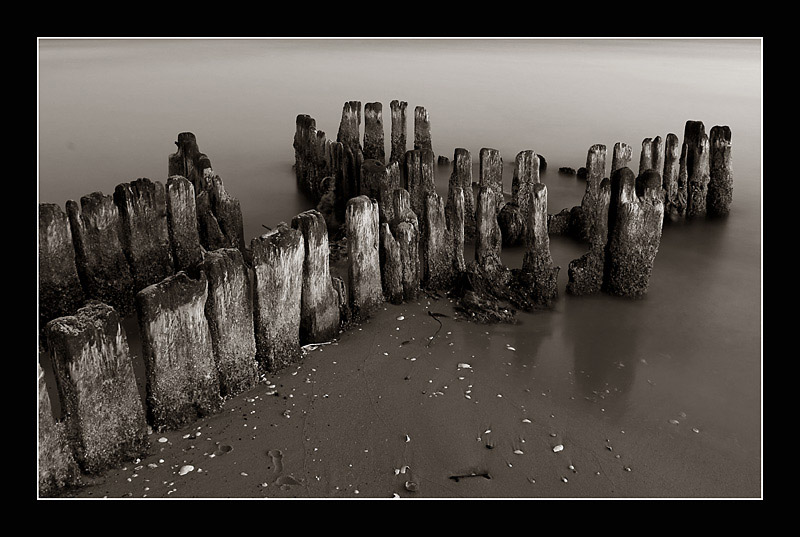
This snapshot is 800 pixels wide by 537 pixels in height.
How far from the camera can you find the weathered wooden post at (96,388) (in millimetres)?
3316

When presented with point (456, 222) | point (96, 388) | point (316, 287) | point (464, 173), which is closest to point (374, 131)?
point (464, 173)

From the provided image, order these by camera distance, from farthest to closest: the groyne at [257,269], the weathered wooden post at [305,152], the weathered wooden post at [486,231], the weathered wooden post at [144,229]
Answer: the weathered wooden post at [305,152], the weathered wooden post at [486,231], the weathered wooden post at [144,229], the groyne at [257,269]

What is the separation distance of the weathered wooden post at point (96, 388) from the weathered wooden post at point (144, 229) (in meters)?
1.71

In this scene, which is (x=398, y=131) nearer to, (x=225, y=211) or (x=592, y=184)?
(x=592, y=184)

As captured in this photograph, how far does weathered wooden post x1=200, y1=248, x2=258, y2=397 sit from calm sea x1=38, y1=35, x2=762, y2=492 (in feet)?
5.79

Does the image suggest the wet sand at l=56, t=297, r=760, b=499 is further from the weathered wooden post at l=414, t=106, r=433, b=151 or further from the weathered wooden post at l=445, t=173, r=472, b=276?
the weathered wooden post at l=414, t=106, r=433, b=151

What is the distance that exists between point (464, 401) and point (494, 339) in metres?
0.80

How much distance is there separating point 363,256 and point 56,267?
1.92 m

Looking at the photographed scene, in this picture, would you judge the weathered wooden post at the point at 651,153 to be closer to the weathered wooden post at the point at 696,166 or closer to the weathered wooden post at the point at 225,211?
the weathered wooden post at the point at 696,166

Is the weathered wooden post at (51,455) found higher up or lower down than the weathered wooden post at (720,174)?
lower down

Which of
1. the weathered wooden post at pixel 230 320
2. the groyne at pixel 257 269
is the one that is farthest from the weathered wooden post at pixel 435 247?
the weathered wooden post at pixel 230 320

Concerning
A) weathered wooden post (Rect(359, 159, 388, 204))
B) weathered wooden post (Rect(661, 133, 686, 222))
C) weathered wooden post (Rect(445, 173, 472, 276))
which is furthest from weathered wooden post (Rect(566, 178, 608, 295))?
weathered wooden post (Rect(661, 133, 686, 222))

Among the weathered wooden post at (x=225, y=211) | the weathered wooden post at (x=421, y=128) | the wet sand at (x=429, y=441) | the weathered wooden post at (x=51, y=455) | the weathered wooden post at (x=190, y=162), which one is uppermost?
the weathered wooden post at (x=421, y=128)

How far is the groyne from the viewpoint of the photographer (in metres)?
3.49
